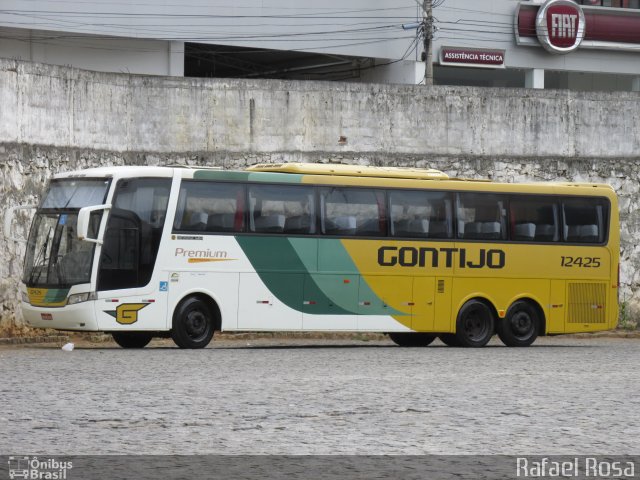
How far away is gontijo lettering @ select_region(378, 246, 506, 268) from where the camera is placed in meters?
25.0

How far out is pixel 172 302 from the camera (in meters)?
23.0

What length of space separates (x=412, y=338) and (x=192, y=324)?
6038mm

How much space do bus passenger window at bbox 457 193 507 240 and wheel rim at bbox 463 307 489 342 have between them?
55.6 inches

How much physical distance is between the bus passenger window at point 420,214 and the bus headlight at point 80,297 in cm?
575


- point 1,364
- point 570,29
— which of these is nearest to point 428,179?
point 1,364

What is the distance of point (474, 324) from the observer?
2600 cm

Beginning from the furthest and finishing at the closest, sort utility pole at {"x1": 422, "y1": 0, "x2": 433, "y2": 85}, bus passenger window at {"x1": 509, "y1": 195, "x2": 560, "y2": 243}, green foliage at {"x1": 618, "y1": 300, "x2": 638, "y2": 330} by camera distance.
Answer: utility pole at {"x1": 422, "y1": 0, "x2": 433, "y2": 85}, green foliage at {"x1": 618, "y1": 300, "x2": 638, "y2": 330}, bus passenger window at {"x1": 509, "y1": 195, "x2": 560, "y2": 243}

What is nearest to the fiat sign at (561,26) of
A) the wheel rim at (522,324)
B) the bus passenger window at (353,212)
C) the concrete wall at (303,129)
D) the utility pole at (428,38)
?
the utility pole at (428,38)

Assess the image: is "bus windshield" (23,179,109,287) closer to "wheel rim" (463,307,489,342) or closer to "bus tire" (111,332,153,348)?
"bus tire" (111,332,153,348)

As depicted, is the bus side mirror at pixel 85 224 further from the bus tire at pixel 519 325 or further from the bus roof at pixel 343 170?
the bus tire at pixel 519 325

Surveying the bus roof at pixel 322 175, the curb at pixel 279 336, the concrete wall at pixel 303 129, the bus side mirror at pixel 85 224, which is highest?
the concrete wall at pixel 303 129

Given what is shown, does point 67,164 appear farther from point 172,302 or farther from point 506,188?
point 506,188

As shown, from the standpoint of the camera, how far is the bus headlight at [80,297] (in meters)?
22.1

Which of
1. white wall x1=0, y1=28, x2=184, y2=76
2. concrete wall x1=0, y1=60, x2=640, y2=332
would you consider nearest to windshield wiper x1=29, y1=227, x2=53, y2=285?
concrete wall x1=0, y1=60, x2=640, y2=332
